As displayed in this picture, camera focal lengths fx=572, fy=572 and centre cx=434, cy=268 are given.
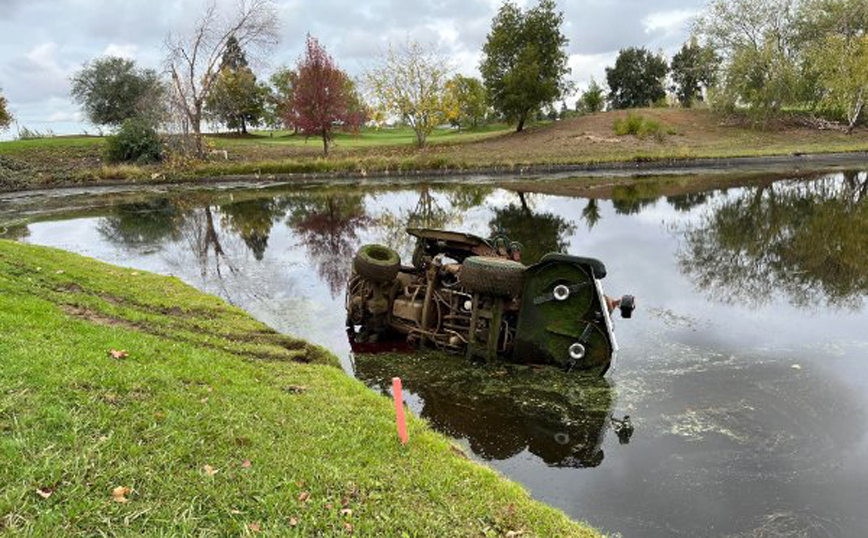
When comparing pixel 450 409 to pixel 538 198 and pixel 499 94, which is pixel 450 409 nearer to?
pixel 538 198

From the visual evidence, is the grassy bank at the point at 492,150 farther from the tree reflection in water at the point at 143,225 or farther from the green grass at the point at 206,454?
the green grass at the point at 206,454

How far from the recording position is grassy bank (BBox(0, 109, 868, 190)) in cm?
4547

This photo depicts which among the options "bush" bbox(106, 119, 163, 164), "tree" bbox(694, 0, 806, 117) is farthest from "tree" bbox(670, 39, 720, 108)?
"bush" bbox(106, 119, 163, 164)

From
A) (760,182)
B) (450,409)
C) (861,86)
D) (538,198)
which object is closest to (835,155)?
(861,86)

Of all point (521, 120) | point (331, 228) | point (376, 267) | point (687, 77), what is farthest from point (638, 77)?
point (376, 267)

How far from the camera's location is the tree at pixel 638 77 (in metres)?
75.1

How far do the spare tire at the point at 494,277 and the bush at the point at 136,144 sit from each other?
155ft

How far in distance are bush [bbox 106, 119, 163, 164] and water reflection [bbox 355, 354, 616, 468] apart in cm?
4609

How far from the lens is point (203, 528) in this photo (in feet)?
14.9

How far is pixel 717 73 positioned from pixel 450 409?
5717cm

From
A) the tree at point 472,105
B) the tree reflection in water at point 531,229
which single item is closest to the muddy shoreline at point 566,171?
the tree reflection in water at point 531,229

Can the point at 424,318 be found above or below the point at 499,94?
below

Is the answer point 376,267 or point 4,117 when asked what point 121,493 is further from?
point 4,117

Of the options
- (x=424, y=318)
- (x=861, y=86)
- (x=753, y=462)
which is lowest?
(x=753, y=462)
